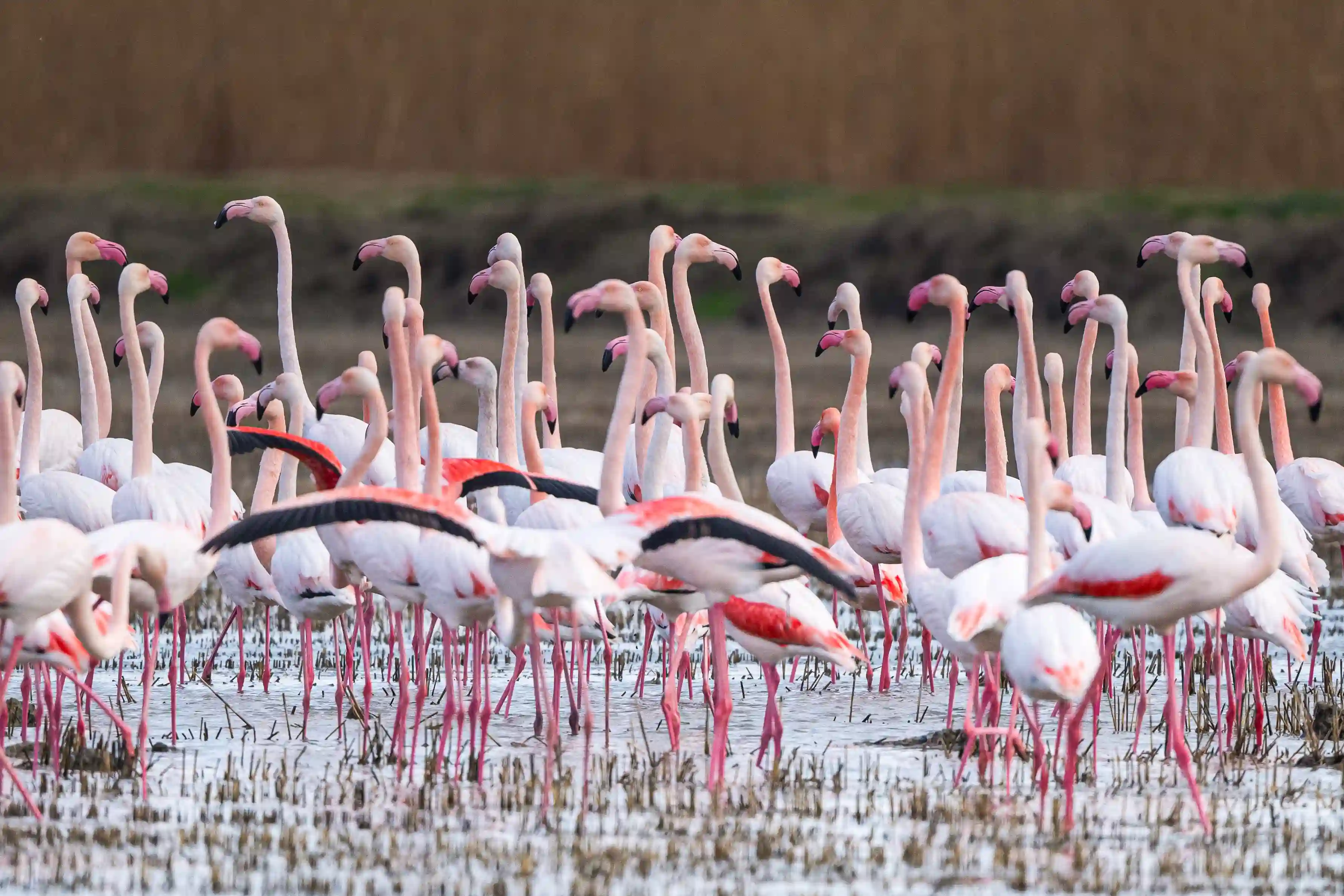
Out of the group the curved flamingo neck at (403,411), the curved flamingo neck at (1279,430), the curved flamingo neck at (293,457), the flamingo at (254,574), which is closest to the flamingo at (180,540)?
the flamingo at (254,574)

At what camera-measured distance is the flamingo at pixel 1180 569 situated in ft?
19.9

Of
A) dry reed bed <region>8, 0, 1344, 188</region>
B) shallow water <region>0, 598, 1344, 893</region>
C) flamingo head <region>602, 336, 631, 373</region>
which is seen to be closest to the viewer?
shallow water <region>0, 598, 1344, 893</region>

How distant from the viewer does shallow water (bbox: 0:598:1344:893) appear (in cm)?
553

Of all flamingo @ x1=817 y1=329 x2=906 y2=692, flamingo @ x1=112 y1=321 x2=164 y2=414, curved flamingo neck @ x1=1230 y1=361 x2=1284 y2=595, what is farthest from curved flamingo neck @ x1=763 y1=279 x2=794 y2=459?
curved flamingo neck @ x1=1230 y1=361 x2=1284 y2=595

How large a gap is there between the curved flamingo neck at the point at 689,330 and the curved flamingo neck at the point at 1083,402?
1.79 m

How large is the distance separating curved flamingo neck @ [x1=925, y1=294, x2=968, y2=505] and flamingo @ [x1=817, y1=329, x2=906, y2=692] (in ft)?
1.41

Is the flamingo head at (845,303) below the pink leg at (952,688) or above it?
above

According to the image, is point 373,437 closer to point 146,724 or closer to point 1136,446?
point 146,724

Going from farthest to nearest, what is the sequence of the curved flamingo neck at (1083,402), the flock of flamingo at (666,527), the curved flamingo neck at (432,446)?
the curved flamingo neck at (1083,402), the curved flamingo neck at (432,446), the flock of flamingo at (666,527)

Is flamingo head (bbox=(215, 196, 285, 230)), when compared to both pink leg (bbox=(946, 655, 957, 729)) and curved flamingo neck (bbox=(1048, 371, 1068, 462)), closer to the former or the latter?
curved flamingo neck (bbox=(1048, 371, 1068, 462))

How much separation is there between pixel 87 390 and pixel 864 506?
13.3 ft

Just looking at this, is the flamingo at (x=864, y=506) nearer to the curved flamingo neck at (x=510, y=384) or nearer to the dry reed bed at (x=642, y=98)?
the curved flamingo neck at (x=510, y=384)

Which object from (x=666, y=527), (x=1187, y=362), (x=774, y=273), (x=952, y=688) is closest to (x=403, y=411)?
(x=666, y=527)

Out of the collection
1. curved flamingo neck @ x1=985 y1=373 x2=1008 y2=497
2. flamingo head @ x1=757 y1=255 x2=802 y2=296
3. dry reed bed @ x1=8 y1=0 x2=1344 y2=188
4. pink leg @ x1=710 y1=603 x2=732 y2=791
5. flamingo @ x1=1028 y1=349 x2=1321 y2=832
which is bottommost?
pink leg @ x1=710 y1=603 x2=732 y2=791
